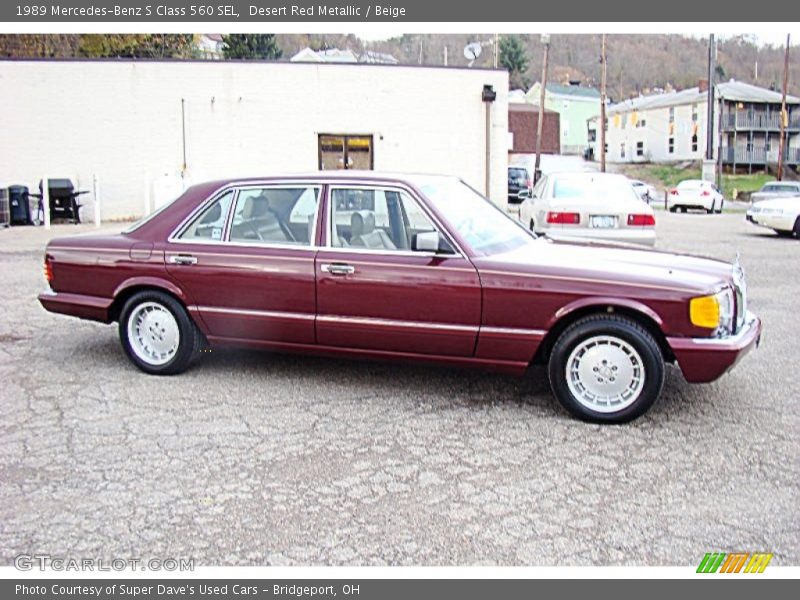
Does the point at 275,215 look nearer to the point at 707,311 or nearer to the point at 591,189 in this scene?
the point at 707,311

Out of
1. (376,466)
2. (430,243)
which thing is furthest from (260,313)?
(376,466)

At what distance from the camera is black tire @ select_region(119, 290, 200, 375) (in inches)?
234

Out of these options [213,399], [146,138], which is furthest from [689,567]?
[146,138]

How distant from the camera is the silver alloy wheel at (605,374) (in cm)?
499

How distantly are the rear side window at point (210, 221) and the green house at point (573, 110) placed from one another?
74349 mm

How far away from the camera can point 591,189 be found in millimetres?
11188

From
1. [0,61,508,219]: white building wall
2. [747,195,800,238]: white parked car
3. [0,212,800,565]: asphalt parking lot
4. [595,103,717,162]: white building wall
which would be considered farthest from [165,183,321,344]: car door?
[595,103,717,162]: white building wall

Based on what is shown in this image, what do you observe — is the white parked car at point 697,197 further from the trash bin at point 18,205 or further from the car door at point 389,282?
the car door at point 389,282

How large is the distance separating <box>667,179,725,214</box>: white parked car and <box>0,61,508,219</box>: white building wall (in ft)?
37.8

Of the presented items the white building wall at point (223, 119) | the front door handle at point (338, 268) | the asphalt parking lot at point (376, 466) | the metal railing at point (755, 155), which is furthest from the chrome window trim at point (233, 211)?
the metal railing at point (755, 155)

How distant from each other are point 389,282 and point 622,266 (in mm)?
1462

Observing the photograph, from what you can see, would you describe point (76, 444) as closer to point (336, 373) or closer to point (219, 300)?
point (219, 300)

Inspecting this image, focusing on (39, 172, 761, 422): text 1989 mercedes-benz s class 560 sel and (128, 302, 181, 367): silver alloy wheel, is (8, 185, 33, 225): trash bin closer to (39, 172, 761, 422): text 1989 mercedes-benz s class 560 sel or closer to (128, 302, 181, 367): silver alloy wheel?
(39, 172, 761, 422): text 1989 mercedes-benz s class 560 sel

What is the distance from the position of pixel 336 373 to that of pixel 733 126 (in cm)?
6256
